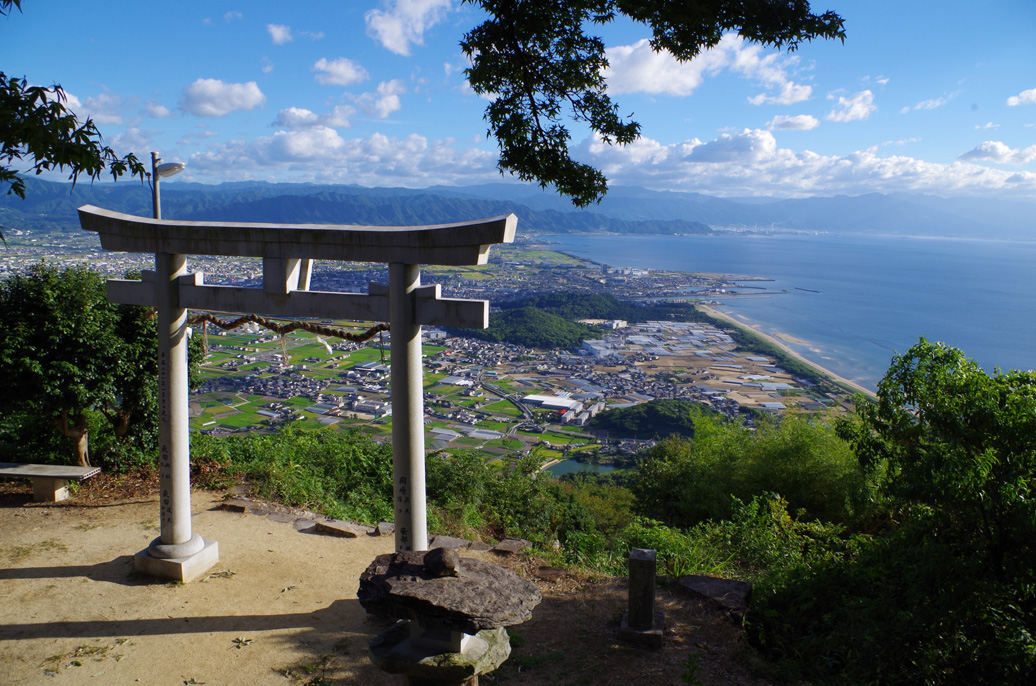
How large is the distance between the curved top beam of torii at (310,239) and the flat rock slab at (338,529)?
3565 mm

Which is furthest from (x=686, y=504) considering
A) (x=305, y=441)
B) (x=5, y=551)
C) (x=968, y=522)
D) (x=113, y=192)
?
(x=113, y=192)

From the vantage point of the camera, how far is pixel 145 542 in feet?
21.4

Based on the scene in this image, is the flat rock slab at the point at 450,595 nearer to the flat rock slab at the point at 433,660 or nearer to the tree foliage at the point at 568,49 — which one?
the flat rock slab at the point at 433,660

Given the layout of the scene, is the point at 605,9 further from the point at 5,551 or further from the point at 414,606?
the point at 5,551

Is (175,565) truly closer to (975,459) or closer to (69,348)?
(69,348)

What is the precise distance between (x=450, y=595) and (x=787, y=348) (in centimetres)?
3522

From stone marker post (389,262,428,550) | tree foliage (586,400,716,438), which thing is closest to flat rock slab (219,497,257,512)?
stone marker post (389,262,428,550)

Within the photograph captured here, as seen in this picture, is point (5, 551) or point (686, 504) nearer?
point (5, 551)

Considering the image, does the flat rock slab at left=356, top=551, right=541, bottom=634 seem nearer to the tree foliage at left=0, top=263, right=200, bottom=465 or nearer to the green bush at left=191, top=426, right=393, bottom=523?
the green bush at left=191, top=426, right=393, bottom=523

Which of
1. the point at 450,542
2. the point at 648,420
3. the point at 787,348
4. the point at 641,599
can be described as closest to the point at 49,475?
the point at 450,542

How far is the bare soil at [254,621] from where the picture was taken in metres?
4.35

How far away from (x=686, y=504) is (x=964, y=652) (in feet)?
19.4

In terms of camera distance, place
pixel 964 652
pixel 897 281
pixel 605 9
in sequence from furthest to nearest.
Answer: pixel 897 281
pixel 605 9
pixel 964 652

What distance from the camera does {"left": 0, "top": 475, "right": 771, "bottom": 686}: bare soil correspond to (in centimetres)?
435
